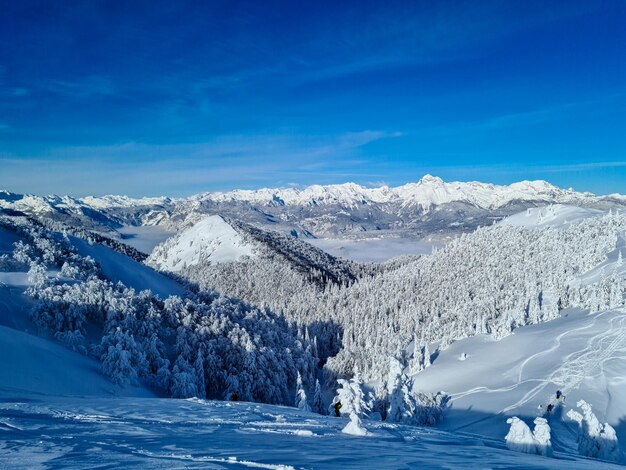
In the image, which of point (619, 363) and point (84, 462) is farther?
point (619, 363)

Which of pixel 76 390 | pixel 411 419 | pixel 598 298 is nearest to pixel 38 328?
pixel 76 390

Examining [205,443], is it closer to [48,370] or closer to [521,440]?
[521,440]

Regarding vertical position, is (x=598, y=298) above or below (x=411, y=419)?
above

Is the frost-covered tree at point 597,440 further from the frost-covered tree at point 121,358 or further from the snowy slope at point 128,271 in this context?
the snowy slope at point 128,271

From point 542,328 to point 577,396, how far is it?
112ft

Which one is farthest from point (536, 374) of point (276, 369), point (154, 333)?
point (154, 333)

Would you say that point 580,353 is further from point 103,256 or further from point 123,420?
point 103,256

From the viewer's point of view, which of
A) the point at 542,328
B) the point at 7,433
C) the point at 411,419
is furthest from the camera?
the point at 542,328

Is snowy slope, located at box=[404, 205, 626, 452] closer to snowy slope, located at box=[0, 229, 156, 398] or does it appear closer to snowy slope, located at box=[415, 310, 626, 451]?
snowy slope, located at box=[415, 310, 626, 451]

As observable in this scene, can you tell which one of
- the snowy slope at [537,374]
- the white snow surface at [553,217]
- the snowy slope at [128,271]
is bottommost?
the snowy slope at [537,374]

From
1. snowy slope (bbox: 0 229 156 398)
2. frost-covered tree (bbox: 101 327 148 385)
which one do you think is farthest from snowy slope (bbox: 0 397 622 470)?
frost-covered tree (bbox: 101 327 148 385)

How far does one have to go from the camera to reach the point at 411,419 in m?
39.9

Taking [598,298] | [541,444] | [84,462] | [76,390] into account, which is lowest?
[76,390]

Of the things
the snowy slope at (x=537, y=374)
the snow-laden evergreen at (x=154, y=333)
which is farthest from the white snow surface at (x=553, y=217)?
the snow-laden evergreen at (x=154, y=333)
